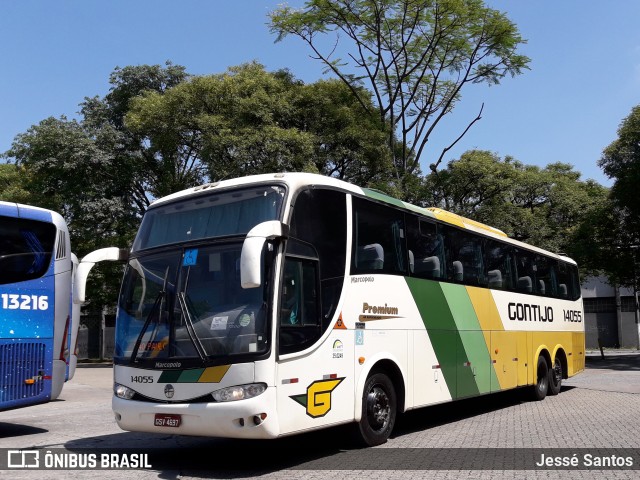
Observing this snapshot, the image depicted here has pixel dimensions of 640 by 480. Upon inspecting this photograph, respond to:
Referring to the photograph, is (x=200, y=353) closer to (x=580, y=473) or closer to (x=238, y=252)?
(x=238, y=252)

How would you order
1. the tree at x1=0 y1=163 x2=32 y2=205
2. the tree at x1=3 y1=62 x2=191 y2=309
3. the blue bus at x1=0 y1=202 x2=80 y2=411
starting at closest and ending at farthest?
the blue bus at x1=0 y1=202 x2=80 y2=411 → the tree at x1=3 y1=62 x2=191 y2=309 → the tree at x1=0 y1=163 x2=32 y2=205

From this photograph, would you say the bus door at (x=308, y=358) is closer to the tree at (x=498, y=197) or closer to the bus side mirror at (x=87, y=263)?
the bus side mirror at (x=87, y=263)

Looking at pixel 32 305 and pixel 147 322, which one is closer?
pixel 147 322

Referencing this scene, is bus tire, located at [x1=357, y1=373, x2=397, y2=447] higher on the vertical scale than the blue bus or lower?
lower

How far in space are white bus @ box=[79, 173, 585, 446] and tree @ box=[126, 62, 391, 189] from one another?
49.5ft

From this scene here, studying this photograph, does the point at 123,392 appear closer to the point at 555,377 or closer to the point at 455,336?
the point at 455,336

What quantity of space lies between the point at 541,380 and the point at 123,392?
10.3 m

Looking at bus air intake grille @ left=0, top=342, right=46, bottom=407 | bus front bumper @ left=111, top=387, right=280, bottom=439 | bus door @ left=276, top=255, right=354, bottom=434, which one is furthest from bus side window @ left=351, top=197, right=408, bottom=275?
bus air intake grille @ left=0, top=342, right=46, bottom=407

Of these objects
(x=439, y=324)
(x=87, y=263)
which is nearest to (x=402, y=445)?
(x=439, y=324)

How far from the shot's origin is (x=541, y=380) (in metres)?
15.3

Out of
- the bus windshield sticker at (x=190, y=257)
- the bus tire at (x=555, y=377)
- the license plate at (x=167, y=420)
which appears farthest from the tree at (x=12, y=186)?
the license plate at (x=167, y=420)

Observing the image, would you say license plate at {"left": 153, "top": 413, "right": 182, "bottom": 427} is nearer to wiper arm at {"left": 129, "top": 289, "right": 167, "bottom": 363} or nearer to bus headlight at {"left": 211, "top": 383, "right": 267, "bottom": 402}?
bus headlight at {"left": 211, "top": 383, "right": 267, "bottom": 402}

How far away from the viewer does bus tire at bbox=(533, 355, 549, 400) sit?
14.9 m

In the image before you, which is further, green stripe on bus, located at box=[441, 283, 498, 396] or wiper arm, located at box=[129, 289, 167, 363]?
green stripe on bus, located at box=[441, 283, 498, 396]
